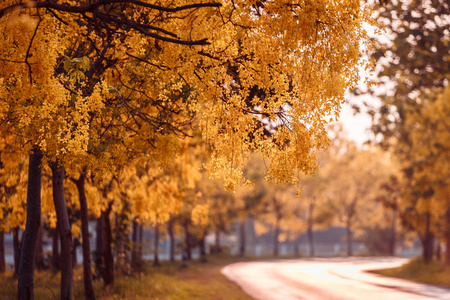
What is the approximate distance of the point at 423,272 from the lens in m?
29.3

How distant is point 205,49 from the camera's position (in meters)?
7.86

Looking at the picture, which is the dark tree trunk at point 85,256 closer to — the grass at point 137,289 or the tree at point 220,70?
the grass at point 137,289

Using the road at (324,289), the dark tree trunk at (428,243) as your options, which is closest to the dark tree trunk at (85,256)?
the road at (324,289)

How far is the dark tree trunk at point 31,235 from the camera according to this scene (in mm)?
9391

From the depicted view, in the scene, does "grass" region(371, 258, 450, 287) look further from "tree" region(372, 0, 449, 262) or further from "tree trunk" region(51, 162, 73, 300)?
"tree trunk" region(51, 162, 73, 300)

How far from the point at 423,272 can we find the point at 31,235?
25.3 meters

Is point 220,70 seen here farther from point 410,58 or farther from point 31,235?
point 410,58

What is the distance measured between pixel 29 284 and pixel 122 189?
21.1 ft

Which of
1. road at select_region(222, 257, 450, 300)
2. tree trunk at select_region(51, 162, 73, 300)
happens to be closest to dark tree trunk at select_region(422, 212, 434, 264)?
road at select_region(222, 257, 450, 300)

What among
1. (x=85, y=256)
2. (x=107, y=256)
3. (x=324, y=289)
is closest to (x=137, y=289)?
(x=107, y=256)

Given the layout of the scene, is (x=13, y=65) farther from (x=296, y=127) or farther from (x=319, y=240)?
(x=319, y=240)

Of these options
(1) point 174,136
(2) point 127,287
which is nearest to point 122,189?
(2) point 127,287

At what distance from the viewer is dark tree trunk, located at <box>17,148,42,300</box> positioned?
9.39 meters

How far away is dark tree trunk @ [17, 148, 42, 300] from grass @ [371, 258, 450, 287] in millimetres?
19915
